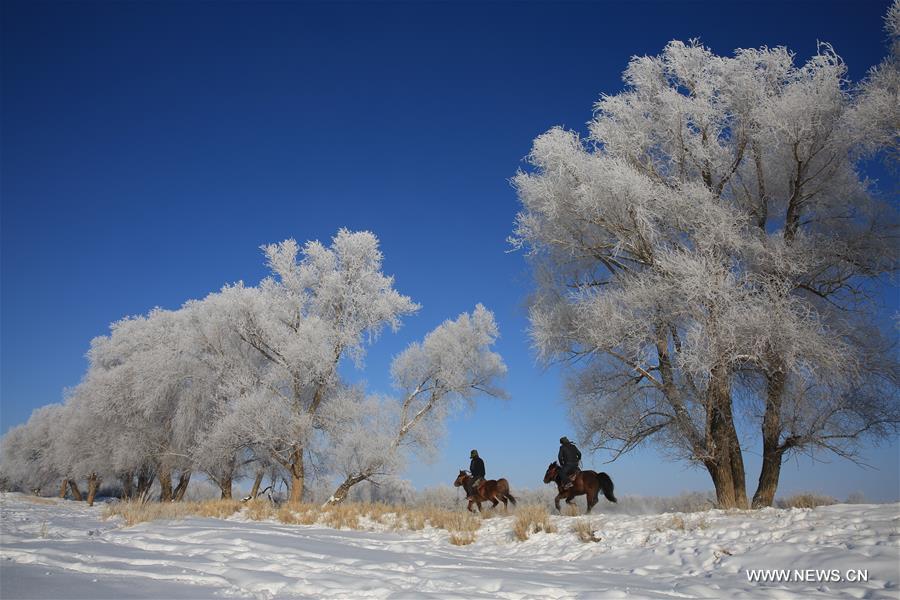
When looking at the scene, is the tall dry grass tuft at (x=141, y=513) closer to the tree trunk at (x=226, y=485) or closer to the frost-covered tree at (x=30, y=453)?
the tree trunk at (x=226, y=485)

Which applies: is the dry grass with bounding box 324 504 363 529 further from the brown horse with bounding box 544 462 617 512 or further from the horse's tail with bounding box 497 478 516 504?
the brown horse with bounding box 544 462 617 512

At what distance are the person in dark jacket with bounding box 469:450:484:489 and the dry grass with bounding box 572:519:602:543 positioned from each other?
7.65 meters

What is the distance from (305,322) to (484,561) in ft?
49.6

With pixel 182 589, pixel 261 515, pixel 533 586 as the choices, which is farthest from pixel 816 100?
pixel 261 515

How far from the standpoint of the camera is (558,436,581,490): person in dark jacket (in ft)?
49.1

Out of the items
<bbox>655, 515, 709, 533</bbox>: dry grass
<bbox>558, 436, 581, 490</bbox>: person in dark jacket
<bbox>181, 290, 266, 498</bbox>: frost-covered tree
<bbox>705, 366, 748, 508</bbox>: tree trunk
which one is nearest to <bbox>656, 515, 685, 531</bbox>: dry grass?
<bbox>655, 515, 709, 533</bbox>: dry grass

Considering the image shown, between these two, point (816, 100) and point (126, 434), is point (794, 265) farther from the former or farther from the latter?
point (126, 434)

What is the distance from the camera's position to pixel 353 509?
15102 millimetres

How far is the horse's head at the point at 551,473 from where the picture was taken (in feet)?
51.3

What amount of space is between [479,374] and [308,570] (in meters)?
18.2

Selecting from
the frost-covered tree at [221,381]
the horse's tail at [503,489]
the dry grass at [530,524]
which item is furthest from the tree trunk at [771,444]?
the frost-covered tree at [221,381]

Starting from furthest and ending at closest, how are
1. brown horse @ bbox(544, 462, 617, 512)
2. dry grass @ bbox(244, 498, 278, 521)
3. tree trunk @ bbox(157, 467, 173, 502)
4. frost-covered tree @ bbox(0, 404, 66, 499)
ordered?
frost-covered tree @ bbox(0, 404, 66, 499) → tree trunk @ bbox(157, 467, 173, 502) → brown horse @ bbox(544, 462, 617, 512) → dry grass @ bbox(244, 498, 278, 521)

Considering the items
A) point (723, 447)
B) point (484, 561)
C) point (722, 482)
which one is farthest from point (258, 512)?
point (723, 447)

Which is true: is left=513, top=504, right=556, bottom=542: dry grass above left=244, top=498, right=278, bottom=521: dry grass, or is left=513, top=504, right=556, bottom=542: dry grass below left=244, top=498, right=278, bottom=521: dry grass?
above
